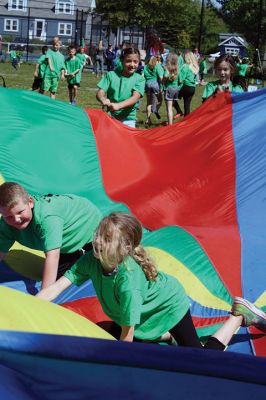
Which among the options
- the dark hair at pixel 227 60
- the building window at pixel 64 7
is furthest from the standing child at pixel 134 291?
the building window at pixel 64 7

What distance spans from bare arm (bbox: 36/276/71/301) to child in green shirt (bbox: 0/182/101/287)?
164 millimetres

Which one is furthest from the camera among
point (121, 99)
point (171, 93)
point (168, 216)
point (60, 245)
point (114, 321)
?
point (171, 93)

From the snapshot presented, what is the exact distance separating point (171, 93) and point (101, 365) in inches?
334

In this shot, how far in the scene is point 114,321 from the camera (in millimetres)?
3174

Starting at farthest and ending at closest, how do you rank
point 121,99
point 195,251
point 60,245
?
1. point 121,99
2. point 195,251
3. point 60,245

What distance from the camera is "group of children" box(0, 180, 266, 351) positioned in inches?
113

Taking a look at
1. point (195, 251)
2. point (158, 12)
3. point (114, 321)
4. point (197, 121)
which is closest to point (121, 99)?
point (197, 121)

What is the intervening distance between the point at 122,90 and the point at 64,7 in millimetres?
42013

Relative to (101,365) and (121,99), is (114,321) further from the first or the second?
(121,99)

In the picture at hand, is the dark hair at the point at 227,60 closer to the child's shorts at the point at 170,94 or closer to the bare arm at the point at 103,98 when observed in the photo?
the bare arm at the point at 103,98

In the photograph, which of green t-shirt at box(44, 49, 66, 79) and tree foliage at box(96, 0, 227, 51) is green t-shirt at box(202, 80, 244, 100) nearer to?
green t-shirt at box(44, 49, 66, 79)

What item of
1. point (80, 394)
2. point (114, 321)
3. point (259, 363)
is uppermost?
point (259, 363)

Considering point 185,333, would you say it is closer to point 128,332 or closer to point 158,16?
point 128,332

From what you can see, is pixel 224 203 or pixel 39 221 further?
pixel 224 203
